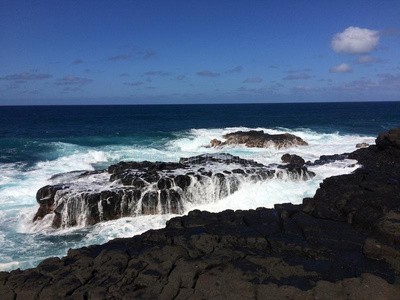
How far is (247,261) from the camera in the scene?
285 inches

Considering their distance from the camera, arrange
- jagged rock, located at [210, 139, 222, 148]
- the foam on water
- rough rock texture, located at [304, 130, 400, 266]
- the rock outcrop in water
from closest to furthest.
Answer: rough rock texture, located at [304, 130, 400, 266], the foam on water, the rock outcrop in water, jagged rock, located at [210, 139, 222, 148]

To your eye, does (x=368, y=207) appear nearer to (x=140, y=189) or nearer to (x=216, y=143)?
(x=140, y=189)

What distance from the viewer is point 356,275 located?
6711 millimetres

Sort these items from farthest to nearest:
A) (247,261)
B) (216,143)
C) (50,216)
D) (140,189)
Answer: (216,143)
(140,189)
(50,216)
(247,261)

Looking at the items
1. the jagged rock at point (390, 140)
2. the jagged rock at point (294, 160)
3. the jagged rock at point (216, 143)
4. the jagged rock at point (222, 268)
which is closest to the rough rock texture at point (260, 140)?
the jagged rock at point (216, 143)

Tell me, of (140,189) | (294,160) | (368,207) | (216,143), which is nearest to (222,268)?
(368,207)

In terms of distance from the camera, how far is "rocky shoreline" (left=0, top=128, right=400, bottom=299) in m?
6.29

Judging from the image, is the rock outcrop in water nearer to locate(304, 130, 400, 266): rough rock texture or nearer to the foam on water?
the foam on water

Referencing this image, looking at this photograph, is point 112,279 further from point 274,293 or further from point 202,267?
point 274,293

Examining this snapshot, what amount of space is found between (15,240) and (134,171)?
7046mm

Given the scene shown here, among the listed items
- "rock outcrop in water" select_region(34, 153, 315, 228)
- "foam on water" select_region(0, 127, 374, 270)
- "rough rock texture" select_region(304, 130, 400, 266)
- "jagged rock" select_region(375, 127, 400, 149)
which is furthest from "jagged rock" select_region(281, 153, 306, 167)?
"rough rock texture" select_region(304, 130, 400, 266)

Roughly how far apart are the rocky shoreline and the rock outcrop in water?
6.10 meters

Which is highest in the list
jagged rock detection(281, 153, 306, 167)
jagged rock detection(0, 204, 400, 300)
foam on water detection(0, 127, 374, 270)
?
jagged rock detection(0, 204, 400, 300)

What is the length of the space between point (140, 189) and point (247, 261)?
9757 mm
